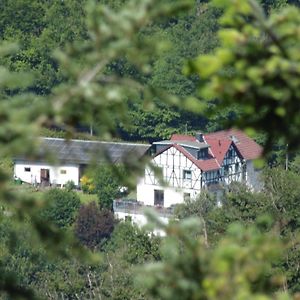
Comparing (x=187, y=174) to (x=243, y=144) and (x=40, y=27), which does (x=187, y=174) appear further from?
(x=40, y=27)

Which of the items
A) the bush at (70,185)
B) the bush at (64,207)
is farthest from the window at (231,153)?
the bush at (64,207)

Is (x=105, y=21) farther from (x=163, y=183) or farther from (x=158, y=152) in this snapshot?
(x=158, y=152)

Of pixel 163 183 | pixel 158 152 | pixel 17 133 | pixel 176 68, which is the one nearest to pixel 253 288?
pixel 163 183

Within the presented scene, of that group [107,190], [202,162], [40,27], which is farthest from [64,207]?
[40,27]

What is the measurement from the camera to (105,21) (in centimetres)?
258

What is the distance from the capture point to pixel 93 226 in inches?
1268

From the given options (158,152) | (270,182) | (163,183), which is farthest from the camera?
(158,152)

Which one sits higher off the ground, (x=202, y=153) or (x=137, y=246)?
(x=202, y=153)

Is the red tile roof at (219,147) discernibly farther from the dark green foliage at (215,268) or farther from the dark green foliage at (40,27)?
the dark green foliage at (215,268)

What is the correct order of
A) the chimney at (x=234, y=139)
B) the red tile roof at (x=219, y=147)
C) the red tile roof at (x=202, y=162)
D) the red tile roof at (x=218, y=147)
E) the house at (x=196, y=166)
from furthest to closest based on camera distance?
the chimney at (x=234, y=139) < the red tile roof at (x=219, y=147) < the red tile roof at (x=218, y=147) < the red tile roof at (x=202, y=162) < the house at (x=196, y=166)

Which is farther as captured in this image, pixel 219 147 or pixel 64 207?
pixel 219 147

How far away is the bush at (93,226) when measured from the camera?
3164 centimetres

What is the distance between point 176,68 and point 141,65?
139ft

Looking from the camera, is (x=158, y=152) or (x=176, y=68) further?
(x=176, y=68)
